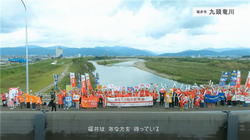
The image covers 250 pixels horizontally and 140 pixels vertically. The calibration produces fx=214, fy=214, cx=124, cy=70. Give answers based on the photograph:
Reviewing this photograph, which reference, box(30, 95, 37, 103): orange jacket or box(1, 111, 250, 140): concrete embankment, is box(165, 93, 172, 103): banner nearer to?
box(1, 111, 250, 140): concrete embankment

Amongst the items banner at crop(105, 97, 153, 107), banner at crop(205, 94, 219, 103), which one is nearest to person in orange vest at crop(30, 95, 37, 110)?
banner at crop(105, 97, 153, 107)

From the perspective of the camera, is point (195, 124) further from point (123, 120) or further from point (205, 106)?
point (205, 106)

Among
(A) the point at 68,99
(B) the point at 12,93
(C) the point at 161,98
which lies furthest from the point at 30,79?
(C) the point at 161,98

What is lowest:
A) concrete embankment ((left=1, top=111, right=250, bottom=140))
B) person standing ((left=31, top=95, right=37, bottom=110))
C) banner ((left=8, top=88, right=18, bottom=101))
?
concrete embankment ((left=1, top=111, right=250, bottom=140))

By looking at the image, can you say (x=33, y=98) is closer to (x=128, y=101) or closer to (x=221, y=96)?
(x=128, y=101)

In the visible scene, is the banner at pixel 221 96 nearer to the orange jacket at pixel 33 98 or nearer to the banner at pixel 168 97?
the banner at pixel 168 97

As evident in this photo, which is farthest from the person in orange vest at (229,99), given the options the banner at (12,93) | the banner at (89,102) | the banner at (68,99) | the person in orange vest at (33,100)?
the banner at (12,93)

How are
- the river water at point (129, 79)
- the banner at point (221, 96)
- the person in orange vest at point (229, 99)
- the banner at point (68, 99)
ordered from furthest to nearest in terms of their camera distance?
the river water at point (129, 79) → the banner at point (221, 96) → the person in orange vest at point (229, 99) → the banner at point (68, 99)

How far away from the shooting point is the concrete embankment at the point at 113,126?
892cm

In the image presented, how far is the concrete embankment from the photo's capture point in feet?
29.3

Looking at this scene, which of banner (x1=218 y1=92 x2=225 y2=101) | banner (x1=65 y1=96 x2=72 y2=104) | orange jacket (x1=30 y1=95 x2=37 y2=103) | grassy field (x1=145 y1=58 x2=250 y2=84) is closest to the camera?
orange jacket (x1=30 y1=95 x2=37 y2=103)

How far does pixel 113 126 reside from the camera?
352 inches

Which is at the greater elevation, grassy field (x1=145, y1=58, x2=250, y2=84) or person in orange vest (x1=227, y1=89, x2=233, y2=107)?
grassy field (x1=145, y1=58, x2=250, y2=84)

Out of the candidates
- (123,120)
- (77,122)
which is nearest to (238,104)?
(123,120)
